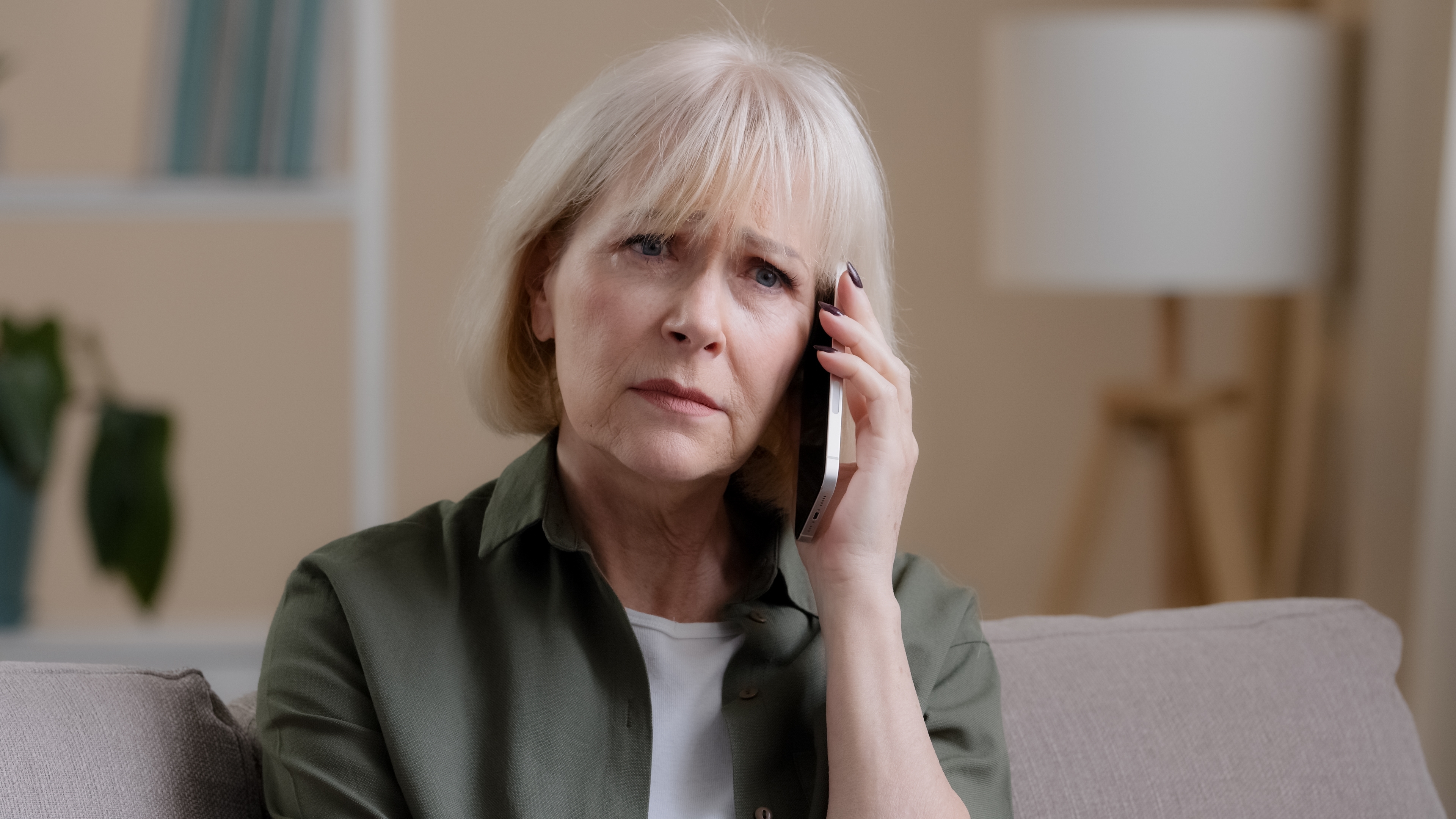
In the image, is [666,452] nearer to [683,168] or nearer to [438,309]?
[683,168]

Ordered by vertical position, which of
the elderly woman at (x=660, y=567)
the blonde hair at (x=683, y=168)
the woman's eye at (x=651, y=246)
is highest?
the blonde hair at (x=683, y=168)

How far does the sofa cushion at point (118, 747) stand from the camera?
92cm

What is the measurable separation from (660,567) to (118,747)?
1.43 feet

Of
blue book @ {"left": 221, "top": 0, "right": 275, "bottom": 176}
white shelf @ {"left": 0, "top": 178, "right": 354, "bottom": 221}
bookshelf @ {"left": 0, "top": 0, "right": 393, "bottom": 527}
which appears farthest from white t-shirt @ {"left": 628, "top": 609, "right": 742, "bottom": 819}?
blue book @ {"left": 221, "top": 0, "right": 275, "bottom": 176}

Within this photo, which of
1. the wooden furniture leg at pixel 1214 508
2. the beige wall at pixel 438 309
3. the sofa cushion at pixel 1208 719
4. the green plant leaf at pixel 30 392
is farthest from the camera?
the beige wall at pixel 438 309

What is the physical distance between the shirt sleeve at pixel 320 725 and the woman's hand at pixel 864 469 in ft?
1.21

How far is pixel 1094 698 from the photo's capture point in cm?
121

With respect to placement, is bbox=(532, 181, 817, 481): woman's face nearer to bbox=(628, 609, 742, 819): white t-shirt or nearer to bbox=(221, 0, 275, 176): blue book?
bbox=(628, 609, 742, 819): white t-shirt

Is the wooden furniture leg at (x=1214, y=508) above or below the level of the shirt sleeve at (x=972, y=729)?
above

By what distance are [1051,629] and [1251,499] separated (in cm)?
193

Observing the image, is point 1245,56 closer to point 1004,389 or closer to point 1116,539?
point 1004,389

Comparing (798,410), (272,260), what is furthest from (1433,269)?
(272,260)

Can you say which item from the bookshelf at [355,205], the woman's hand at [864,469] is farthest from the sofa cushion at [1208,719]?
the bookshelf at [355,205]

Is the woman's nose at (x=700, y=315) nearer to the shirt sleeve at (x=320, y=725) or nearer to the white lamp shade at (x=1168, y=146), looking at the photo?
the shirt sleeve at (x=320, y=725)
